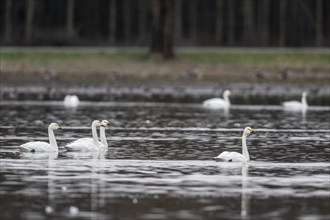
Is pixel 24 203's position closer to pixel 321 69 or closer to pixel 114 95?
pixel 114 95

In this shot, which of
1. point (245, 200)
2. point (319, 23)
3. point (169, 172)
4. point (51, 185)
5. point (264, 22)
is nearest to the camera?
point (245, 200)

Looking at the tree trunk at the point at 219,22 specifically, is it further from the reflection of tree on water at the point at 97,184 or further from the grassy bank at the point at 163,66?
the reflection of tree on water at the point at 97,184

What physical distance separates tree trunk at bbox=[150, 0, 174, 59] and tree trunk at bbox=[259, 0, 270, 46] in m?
13.1


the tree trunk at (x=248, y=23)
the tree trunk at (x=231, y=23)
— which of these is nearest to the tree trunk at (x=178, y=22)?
the tree trunk at (x=231, y=23)

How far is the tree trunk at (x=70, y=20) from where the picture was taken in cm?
7509

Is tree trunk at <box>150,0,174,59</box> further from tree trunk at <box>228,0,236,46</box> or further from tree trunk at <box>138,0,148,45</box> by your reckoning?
tree trunk at <box>228,0,236,46</box>

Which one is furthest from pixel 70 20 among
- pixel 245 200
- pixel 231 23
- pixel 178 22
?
pixel 245 200

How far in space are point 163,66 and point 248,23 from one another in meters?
15.6

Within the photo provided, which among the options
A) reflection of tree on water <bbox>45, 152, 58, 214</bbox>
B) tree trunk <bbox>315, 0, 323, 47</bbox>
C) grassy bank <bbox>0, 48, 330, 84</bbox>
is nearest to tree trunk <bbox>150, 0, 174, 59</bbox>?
grassy bank <bbox>0, 48, 330, 84</bbox>

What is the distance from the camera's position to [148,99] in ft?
181

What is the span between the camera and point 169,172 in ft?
84.2

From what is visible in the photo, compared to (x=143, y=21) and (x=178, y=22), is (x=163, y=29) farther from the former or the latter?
(x=143, y=21)

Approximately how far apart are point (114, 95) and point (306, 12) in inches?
935

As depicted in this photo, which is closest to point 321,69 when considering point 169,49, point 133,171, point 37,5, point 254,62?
point 254,62
